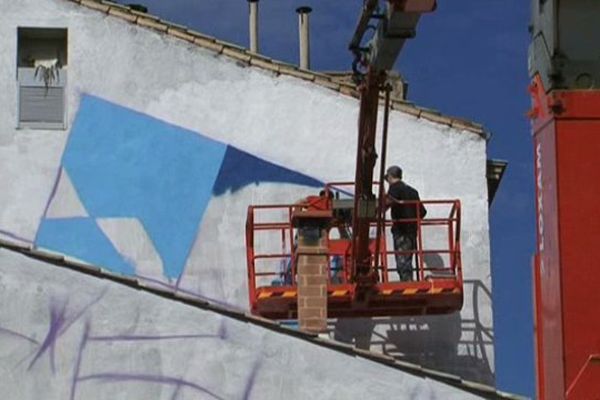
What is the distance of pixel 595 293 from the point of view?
678 centimetres

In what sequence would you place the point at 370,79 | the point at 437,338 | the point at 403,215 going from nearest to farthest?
the point at 370,79 → the point at 403,215 → the point at 437,338

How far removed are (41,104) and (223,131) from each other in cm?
335

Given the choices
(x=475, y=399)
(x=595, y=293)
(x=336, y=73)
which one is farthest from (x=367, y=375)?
(x=336, y=73)

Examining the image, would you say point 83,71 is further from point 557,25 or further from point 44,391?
point 557,25

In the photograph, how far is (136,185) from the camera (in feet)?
97.0

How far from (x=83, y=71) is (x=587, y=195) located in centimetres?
2385

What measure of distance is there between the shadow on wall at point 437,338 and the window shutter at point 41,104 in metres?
6.43

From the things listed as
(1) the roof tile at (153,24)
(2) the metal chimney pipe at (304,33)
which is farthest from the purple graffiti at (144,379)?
(2) the metal chimney pipe at (304,33)

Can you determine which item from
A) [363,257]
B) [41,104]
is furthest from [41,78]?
[363,257]

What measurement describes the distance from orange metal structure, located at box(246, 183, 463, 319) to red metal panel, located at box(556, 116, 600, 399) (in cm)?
1893

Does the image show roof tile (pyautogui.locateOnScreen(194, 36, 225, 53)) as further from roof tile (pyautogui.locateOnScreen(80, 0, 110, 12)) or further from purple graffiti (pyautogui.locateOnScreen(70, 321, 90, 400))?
purple graffiti (pyautogui.locateOnScreen(70, 321, 90, 400))

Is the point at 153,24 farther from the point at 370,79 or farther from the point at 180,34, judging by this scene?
the point at 370,79

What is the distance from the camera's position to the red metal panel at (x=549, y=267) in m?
6.81

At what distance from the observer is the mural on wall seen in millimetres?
29188
